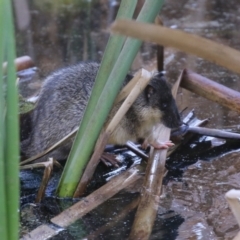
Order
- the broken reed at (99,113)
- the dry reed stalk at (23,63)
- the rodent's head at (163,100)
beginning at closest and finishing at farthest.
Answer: the broken reed at (99,113) → the rodent's head at (163,100) → the dry reed stalk at (23,63)

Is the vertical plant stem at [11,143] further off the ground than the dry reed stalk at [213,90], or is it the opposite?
the vertical plant stem at [11,143]

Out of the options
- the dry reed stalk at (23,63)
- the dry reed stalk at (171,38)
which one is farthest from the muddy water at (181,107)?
the dry reed stalk at (171,38)

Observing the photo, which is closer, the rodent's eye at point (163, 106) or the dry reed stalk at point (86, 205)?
the dry reed stalk at point (86, 205)

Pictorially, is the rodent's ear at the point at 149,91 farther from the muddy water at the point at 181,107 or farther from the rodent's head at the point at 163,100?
the muddy water at the point at 181,107

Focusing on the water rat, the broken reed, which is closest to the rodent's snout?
the water rat

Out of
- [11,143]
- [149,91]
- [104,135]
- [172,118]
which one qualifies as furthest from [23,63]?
[11,143]

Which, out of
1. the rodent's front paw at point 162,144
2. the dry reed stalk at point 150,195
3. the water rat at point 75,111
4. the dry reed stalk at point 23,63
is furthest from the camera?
the dry reed stalk at point 23,63

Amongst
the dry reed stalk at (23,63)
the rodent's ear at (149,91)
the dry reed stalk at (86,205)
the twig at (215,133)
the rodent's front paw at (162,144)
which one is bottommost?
the dry reed stalk at (86,205)
